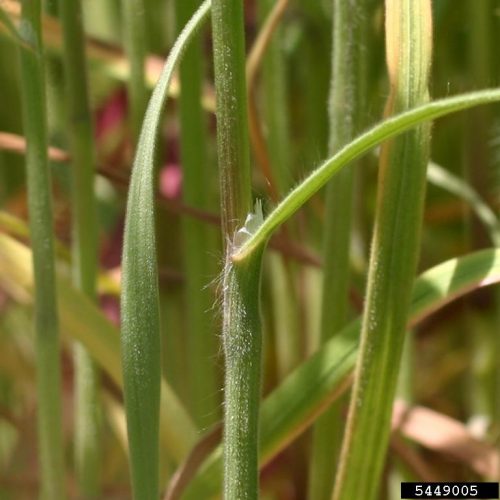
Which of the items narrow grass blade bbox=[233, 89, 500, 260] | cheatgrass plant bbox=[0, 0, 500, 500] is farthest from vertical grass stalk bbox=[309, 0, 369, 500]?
narrow grass blade bbox=[233, 89, 500, 260]

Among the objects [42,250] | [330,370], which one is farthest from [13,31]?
[330,370]

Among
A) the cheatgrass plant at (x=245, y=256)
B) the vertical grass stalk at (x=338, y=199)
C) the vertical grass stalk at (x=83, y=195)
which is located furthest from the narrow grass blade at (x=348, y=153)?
the vertical grass stalk at (x=83, y=195)

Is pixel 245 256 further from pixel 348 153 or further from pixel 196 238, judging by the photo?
pixel 196 238

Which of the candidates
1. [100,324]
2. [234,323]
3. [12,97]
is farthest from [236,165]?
[12,97]

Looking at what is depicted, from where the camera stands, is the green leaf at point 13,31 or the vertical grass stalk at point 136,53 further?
the vertical grass stalk at point 136,53

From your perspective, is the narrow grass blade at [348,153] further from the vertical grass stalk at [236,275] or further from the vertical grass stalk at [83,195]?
the vertical grass stalk at [83,195]

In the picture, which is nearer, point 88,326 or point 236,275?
point 236,275
